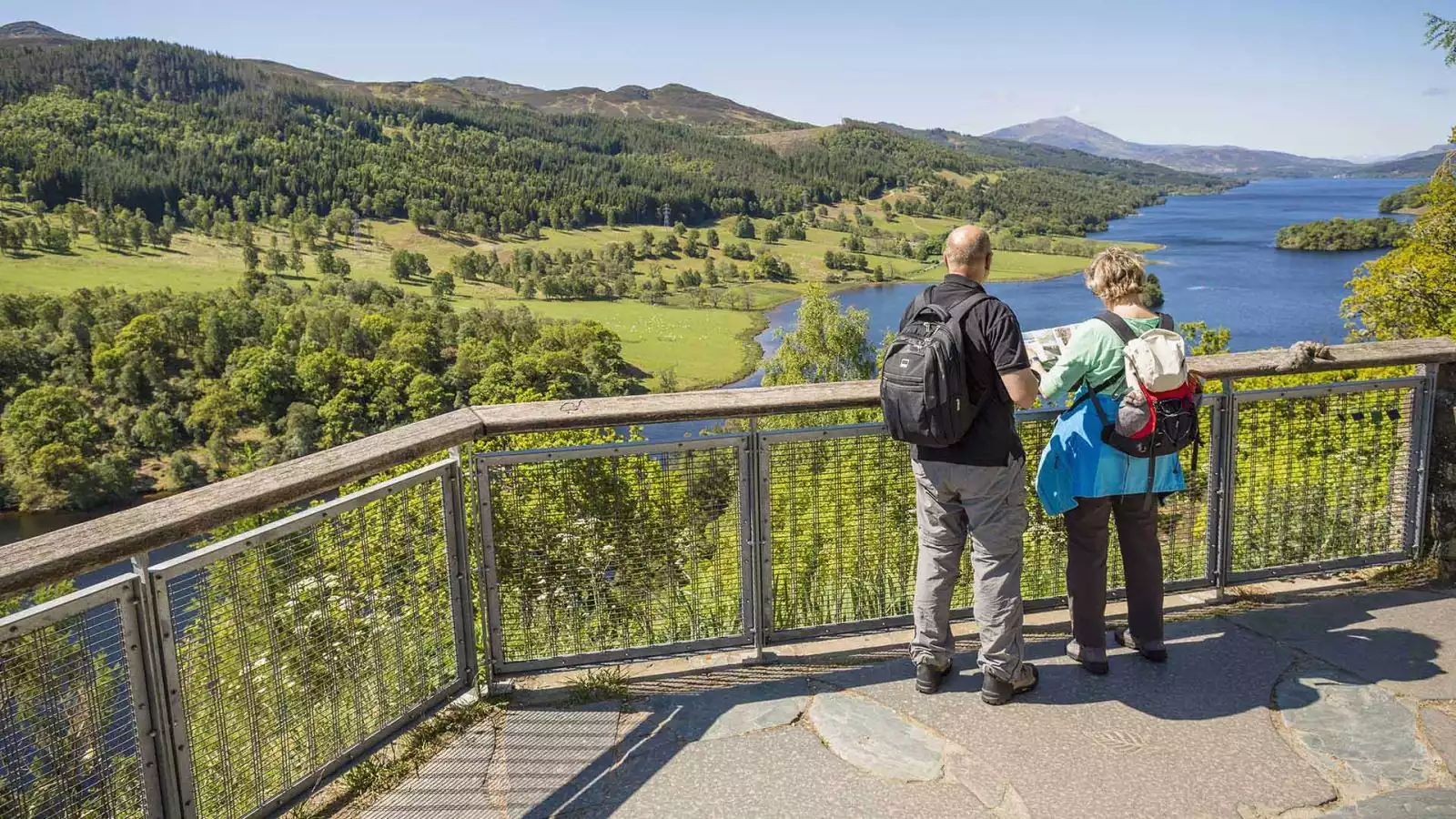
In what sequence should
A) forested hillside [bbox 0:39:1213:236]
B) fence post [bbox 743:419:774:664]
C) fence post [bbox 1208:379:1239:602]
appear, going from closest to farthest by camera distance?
fence post [bbox 743:419:774:664], fence post [bbox 1208:379:1239:602], forested hillside [bbox 0:39:1213:236]

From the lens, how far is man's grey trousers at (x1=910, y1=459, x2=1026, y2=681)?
3.22 metres

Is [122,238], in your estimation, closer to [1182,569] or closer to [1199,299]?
[1199,299]

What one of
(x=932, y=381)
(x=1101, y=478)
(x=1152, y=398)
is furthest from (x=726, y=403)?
(x=1152, y=398)

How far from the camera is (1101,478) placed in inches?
133

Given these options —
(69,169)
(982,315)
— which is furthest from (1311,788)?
(69,169)

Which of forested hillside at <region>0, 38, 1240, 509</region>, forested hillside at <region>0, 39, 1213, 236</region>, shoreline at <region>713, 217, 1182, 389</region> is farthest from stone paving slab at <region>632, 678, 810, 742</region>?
forested hillside at <region>0, 39, 1213, 236</region>

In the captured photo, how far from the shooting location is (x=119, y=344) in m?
91.2

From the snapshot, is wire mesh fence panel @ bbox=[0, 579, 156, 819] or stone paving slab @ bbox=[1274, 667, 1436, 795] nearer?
wire mesh fence panel @ bbox=[0, 579, 156, 819]

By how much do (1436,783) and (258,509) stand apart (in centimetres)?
343

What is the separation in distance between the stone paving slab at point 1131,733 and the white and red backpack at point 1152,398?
77cm

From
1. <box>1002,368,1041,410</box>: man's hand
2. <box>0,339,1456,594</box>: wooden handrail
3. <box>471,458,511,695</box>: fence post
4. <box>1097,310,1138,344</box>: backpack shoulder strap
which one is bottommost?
<box>471,458,511,695</box>: fence post

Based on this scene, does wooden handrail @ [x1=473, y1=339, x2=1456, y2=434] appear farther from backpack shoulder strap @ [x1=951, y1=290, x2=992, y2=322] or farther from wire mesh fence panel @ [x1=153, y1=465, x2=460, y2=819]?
backpack shoulder strap @ [x1=951, y1=290, x2=992, y2=322]

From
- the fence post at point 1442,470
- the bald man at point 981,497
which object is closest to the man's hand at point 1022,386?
the bald man at point 981,497

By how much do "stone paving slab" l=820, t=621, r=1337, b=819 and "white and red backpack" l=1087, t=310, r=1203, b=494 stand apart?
77 centimetres
